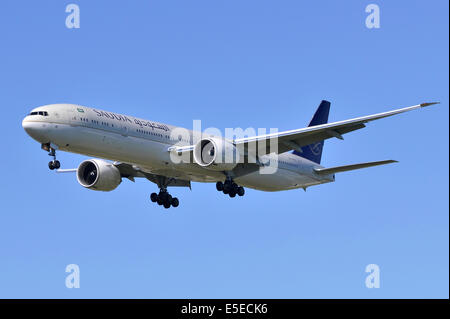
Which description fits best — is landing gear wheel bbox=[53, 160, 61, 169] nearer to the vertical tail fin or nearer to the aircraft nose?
the aircraft nose

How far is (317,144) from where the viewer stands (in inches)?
2135

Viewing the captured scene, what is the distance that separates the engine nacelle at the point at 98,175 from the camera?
4762 cm

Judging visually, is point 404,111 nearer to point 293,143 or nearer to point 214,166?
point 293,143

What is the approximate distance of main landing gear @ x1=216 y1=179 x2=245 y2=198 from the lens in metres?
46.5


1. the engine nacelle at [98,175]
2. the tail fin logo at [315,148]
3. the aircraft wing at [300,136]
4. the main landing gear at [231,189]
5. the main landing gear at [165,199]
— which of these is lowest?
the main landing gear at [231,189]

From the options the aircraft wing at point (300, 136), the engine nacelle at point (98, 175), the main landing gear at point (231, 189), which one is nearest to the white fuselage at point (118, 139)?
the main landing gear at point (231, 189)

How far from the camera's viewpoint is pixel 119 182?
4841cm

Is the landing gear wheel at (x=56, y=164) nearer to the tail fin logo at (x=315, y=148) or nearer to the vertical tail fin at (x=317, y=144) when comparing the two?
the vertical tail fin at (x=317, y=144)

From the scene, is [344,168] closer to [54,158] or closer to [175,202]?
[175,202]

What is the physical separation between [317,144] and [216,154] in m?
12.1

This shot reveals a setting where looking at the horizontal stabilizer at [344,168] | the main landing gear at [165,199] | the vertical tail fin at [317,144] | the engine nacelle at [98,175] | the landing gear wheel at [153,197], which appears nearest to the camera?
the horizontal stabilizer at [344,168]

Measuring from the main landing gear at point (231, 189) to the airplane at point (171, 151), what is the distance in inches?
2.2
